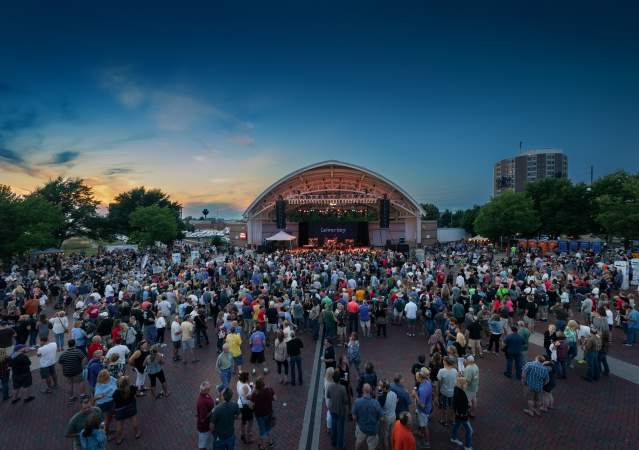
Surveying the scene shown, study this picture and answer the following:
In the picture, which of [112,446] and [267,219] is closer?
[112,446]

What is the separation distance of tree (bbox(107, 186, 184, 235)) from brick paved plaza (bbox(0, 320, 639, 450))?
117ft

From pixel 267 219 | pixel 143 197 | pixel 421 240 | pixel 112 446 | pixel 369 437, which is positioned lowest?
pixel 112 446

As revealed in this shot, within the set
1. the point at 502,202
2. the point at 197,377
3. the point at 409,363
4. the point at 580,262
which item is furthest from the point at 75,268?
the point at 502,202

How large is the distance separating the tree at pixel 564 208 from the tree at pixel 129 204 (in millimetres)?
46732

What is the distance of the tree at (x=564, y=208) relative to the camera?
31.5m

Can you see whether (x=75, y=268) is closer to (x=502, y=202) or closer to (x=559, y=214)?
(x=502, y=202)

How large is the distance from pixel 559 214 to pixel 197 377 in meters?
38.7

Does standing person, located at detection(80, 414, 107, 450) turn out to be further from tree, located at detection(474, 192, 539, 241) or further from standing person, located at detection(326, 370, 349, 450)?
tree, located at detection(474, 192, 539, 241)

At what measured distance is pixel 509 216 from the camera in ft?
103

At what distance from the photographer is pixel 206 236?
6575 cm

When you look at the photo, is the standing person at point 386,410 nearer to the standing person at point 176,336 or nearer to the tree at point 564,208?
the standing person at point 176,336

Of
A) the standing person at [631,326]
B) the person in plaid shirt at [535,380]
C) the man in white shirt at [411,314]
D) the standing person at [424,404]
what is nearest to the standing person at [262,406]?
the standing person at [424,404]

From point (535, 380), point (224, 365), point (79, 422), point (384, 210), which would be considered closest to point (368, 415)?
point (224, 365)

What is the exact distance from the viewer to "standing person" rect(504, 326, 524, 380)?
269 inches
